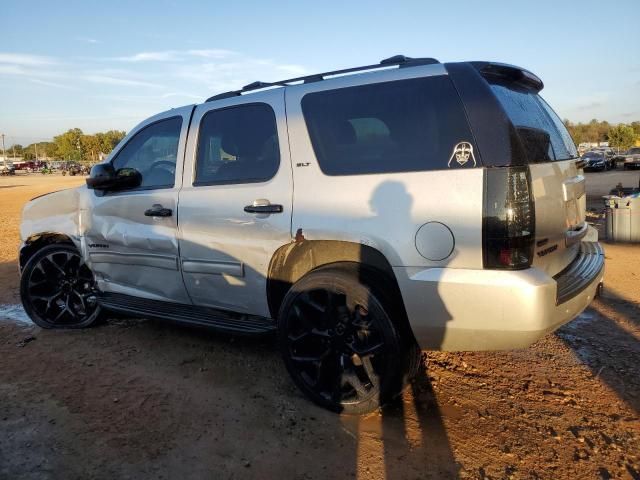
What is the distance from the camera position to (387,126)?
9.86ft

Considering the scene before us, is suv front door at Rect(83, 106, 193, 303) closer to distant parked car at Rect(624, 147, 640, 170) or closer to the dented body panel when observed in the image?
the dented body panel

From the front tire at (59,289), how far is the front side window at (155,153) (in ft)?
3.61

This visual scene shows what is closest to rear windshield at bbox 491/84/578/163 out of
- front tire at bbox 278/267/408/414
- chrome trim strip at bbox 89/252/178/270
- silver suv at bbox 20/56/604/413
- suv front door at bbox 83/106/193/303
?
silver suv at bbox 20/56/604/413

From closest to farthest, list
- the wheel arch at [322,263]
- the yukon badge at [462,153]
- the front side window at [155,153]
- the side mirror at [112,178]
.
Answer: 1. the yukon badge at [462,153]
2. the wheel arch at [322,263]
3. the front side window at [155,153]
4. the side mirror at [112,178]

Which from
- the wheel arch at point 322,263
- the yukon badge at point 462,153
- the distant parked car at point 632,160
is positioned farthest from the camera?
the distant parked car at point 632,160

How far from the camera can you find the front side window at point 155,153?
403cm

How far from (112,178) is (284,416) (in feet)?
7.84

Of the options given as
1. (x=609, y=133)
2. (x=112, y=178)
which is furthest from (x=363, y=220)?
(x=609, y=133)

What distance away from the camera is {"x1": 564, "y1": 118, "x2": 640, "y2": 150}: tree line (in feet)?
249

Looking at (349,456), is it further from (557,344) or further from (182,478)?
(557,344)

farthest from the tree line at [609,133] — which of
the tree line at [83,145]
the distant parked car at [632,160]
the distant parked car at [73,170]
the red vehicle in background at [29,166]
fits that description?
the tree line at [83,145]

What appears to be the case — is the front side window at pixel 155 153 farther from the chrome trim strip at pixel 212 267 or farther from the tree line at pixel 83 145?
the tree line at pixel 83 145

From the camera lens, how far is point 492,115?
2682 millimetres

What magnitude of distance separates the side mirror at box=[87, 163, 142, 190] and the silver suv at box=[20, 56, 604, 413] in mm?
12
